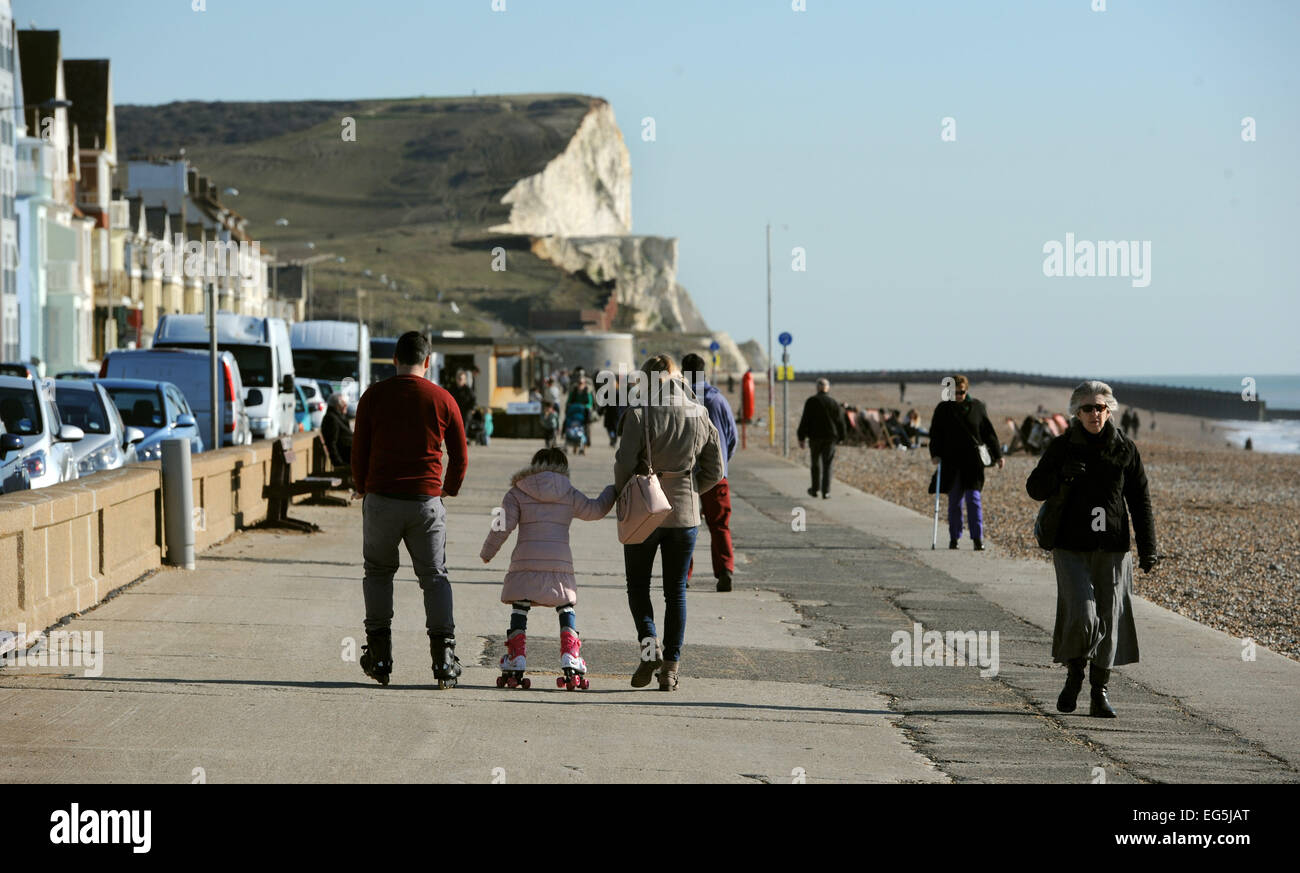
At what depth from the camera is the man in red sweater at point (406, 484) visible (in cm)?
877

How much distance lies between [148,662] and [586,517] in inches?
102

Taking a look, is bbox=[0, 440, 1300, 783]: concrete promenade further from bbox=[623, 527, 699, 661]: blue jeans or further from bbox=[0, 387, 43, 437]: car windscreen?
bbox=[0, 387, 43, 437]: car windscreen

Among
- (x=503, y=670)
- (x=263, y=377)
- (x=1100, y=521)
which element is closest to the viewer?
(x=1100, y=521)

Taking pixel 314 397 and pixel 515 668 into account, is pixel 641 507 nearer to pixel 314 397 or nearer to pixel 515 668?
pixel 515 668

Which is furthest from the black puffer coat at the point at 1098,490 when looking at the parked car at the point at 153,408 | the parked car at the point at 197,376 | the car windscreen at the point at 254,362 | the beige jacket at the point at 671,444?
the car windscreen at the point at 254,362

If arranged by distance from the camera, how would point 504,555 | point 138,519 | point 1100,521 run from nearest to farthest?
point 1100,521
point 138,519
point 504,555

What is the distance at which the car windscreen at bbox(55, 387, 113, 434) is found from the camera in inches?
761

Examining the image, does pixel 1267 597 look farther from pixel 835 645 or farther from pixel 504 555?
pixel 504 555

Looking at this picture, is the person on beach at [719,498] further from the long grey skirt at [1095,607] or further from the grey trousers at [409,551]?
the long grey skirt at [1095,607]

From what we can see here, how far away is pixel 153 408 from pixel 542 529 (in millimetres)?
14909

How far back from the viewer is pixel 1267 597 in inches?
604

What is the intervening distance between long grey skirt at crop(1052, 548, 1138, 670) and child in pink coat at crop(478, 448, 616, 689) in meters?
2.40
